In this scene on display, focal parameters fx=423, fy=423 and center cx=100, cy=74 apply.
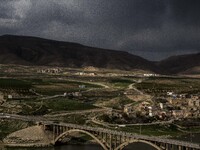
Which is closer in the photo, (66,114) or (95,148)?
(95,148)

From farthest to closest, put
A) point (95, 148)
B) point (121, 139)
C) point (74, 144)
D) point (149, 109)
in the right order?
point (149, 109)
point (74, 144)
point (95, 148)
point (121, 139)

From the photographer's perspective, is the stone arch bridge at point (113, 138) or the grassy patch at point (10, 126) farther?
the grassy patch at point (10, 126)

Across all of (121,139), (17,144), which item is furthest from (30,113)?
(121,139)

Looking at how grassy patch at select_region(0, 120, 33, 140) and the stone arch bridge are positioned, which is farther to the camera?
grassy patch at select_region(0, 120, 33, 140)

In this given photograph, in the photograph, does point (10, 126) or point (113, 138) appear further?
point (10, 126)

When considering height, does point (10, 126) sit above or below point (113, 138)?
below

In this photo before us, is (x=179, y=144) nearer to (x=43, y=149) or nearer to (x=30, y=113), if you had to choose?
(x=43, y=149)

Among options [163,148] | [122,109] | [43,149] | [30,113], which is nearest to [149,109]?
[122,109]

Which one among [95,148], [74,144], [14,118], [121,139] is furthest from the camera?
[14,118]
